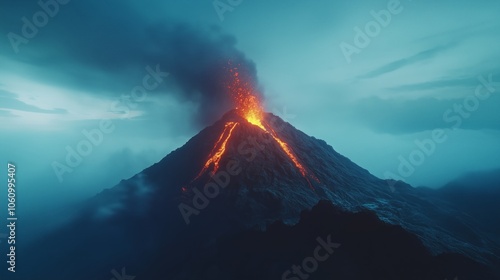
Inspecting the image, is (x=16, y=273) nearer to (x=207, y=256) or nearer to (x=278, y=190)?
(x=207, y=256)

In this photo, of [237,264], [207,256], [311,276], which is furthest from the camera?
[207,256]

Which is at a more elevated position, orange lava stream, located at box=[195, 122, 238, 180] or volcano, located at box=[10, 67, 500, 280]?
orange lava stream, located at box=[195, 122, 238, 180]

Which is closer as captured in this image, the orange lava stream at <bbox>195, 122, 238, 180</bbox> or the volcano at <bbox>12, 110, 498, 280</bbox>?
the volcano at <bbox>12, 110, 498, 280</bbox>

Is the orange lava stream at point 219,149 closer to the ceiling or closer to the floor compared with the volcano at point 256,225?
closer to the ceiling

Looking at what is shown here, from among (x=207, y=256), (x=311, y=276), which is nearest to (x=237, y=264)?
(x=207, y=256)

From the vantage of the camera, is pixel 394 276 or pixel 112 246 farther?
pixel 112 246

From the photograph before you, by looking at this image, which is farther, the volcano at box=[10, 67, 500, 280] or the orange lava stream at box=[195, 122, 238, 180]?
the orange lava stream at box=[195, 122, 238, 180]
